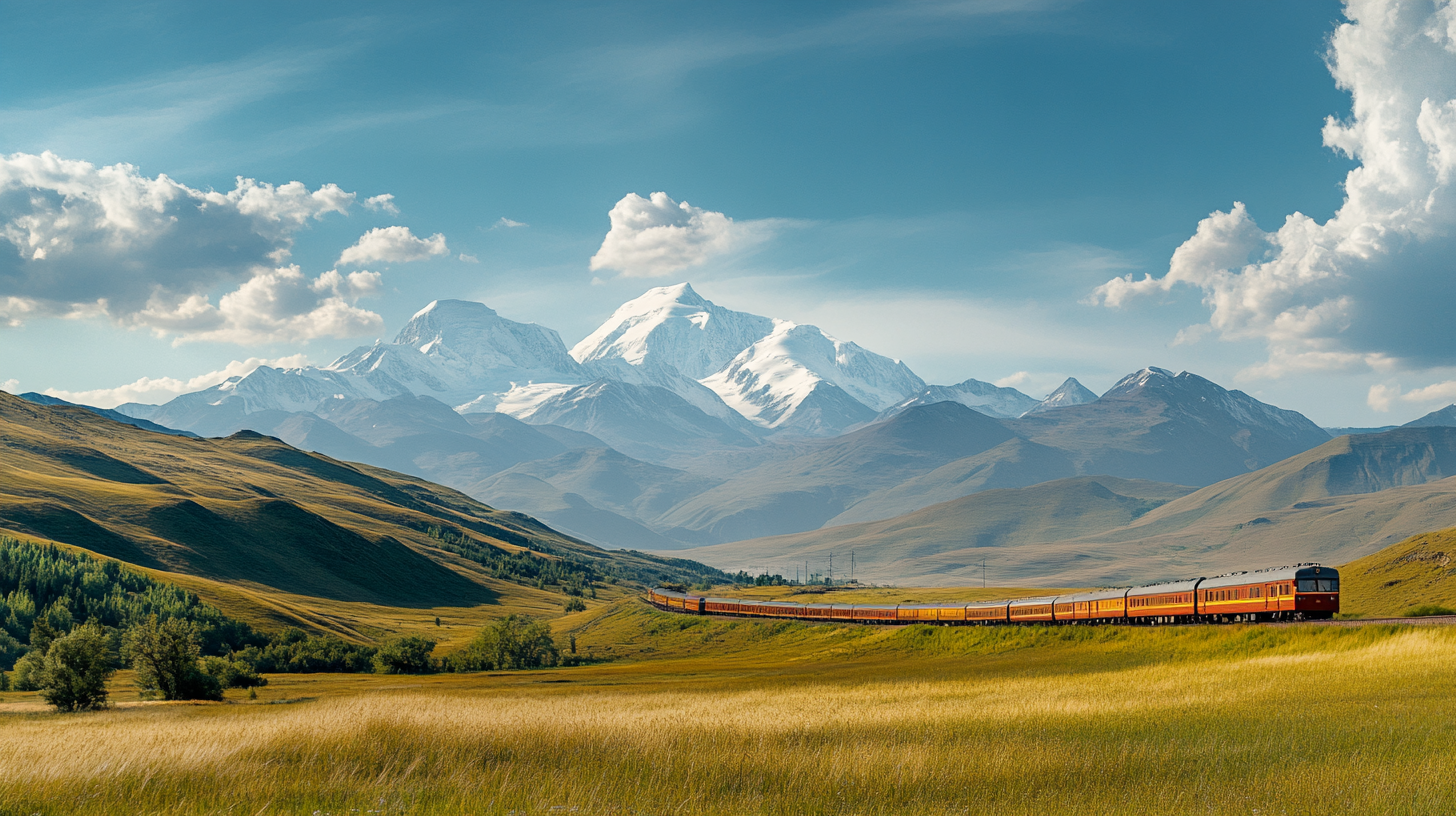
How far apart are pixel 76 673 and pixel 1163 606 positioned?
7567 cm

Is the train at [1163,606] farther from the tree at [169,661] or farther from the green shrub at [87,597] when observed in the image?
the green shrub at [87,597]

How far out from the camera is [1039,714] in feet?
77.7

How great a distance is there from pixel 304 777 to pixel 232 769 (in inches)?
39.1

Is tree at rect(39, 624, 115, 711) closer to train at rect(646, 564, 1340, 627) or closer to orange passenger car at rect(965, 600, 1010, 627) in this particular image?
train at rect(646, 564, 1340, 627)

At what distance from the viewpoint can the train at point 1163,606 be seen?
62312 mm

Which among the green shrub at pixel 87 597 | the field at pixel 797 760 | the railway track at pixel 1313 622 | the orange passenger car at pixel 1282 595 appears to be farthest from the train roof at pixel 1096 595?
the green shrub at pixel 87 597

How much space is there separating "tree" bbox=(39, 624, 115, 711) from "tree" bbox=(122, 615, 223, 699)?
6.35 metres

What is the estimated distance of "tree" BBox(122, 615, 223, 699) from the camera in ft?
211

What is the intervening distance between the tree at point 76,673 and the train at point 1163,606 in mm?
71072

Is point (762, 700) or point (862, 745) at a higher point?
point (862, 745)

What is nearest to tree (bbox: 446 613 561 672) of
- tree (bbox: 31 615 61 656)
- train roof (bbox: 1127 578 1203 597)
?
tree (bbox: 31 615 61 656)

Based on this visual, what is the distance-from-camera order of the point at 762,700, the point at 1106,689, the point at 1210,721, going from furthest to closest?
the point at 762,700 < the point at 1106,689 < the point at 1210,721

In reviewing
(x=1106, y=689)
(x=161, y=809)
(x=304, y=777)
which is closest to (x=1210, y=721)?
(x=1106, y=689)

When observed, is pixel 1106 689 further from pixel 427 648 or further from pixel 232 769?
pixel 427 648
